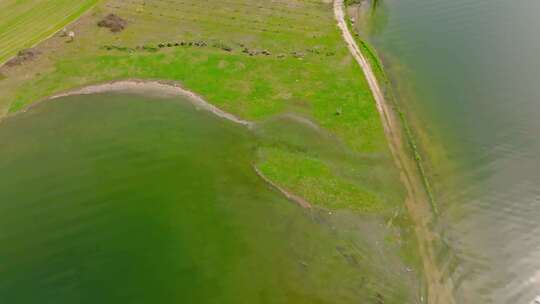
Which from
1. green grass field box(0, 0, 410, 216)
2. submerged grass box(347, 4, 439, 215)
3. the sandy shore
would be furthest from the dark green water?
submerged grass box(347, 4, 439, 215)

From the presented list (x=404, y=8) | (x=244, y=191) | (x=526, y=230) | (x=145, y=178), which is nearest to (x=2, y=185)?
(x=145, y=178)

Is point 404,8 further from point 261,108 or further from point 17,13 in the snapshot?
point 17,13

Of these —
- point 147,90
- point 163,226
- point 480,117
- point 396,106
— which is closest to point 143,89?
point 147,90

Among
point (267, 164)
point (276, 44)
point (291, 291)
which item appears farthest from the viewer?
point (276, 44)

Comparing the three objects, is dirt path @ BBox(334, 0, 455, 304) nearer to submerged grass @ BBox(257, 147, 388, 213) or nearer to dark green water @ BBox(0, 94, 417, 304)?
dark green water @ BBox(0, 94, 417, 304)

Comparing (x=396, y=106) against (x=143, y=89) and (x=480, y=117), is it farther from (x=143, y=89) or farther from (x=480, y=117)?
(x=143, y=89)
